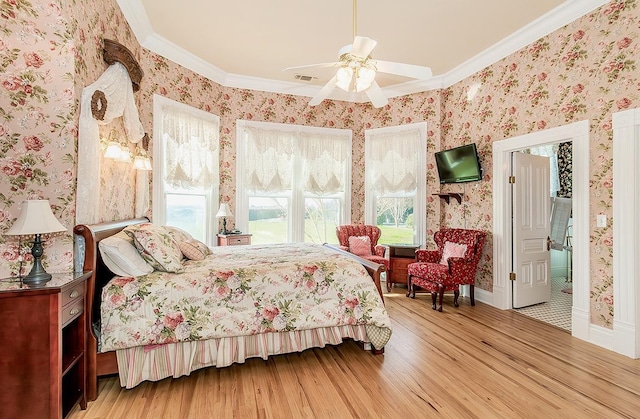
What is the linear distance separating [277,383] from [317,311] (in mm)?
582

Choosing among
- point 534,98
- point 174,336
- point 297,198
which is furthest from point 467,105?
point 174,336

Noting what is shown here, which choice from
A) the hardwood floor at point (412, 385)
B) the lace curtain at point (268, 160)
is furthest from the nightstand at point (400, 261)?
the lace curtain at point (268, 160)

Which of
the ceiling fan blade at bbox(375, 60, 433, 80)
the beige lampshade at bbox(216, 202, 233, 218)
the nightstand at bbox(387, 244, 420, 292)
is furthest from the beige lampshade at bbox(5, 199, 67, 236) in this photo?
the nightstand at bbox(387, 244, 420, 292)

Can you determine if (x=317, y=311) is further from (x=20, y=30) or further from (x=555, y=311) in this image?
(x=555, y=311)

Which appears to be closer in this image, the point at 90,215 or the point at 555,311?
the point at 90,215

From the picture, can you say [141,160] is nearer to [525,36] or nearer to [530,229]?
[525,36]

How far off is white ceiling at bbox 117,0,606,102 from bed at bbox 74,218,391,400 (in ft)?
7.69

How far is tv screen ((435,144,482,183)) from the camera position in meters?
4.25

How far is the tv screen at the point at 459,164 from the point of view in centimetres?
425

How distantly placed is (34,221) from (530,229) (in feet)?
16.2

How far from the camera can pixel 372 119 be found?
5.51m

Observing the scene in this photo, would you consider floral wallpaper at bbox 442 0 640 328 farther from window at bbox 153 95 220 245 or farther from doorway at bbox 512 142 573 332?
window at bbox 153 95 220 245

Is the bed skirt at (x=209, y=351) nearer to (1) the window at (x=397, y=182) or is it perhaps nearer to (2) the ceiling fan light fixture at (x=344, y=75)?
(2) the ceiling fan light fixture at (x=344, y=75)

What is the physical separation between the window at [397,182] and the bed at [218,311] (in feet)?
8.75
